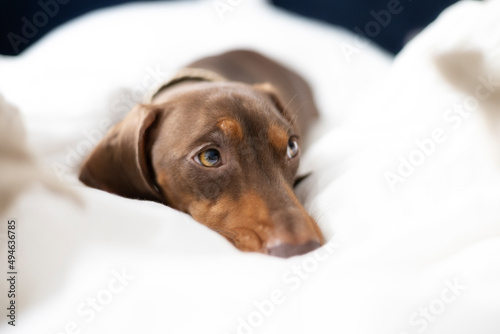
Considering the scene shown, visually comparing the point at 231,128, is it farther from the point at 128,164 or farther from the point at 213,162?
the point at 128,164

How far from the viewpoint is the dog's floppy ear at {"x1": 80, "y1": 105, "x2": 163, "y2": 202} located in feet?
5.69

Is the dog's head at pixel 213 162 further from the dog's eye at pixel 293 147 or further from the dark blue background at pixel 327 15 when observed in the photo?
the dark blue background at pixel 327 15

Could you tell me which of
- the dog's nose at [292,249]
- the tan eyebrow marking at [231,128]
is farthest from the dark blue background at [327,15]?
the dog's nose at [292,249]

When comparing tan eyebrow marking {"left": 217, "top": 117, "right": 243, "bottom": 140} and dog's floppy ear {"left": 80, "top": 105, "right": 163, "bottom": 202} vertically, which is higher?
tan eyebrow marking {"left": 217, "top": 117, "right": 243, "bottom": 140}

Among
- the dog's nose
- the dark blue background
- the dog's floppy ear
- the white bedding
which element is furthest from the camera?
the dark blue background

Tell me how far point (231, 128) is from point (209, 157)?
0.11m

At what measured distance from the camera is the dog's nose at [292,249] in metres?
1.29

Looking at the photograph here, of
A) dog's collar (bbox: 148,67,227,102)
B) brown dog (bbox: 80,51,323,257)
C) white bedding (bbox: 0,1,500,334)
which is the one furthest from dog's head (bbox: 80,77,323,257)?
dog's collar (bbox: 148,67,227,102)

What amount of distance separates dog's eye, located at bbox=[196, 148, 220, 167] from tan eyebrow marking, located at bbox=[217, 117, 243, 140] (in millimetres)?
74

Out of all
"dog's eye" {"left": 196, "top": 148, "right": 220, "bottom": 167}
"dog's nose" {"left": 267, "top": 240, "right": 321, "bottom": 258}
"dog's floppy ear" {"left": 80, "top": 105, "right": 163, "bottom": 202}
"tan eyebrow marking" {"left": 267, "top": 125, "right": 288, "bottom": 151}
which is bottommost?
"dog's floppy ear" {"left": 80, "top": 105, "right": 163, "bottom": 202}

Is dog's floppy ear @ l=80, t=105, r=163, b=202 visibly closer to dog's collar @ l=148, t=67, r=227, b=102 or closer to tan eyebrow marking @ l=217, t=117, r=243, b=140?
tan eyebrow marking @ l=217, t=117, r=243, b=140

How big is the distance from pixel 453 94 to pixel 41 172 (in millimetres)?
1122

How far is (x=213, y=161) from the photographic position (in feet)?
5.39

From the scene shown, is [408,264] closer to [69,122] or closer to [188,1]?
[69,122]
